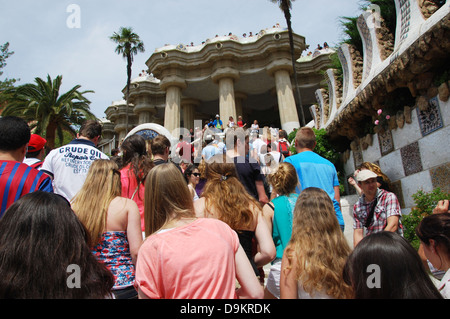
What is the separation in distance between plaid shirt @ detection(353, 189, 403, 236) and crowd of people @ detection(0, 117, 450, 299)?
13 millimetres

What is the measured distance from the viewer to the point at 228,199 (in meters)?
2.78

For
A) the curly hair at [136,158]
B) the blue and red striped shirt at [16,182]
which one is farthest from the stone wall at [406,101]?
the blue and red striped shirt at [16,182]

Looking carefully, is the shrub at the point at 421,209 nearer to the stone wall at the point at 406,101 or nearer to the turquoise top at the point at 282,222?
the stone wall at the point at 406,101

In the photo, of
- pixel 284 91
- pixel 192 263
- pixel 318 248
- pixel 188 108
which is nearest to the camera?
pixel 192 263

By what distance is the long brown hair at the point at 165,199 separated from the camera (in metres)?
1.93

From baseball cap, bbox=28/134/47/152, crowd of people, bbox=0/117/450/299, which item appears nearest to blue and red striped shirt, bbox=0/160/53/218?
crowd of people, bbox=0/117/450/299

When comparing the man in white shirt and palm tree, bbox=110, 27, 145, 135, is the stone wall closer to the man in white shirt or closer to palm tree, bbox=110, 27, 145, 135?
the man in white shirt

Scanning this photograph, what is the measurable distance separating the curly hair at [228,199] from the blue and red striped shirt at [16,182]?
1.38m

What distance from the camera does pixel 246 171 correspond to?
4.26 meters

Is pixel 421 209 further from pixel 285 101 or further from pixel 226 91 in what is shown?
pixel 226 91

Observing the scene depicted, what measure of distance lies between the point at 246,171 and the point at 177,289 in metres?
2.76

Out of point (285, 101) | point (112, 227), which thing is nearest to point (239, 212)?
point (112, 227)

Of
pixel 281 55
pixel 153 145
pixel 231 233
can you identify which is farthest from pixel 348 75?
pixel 281 55

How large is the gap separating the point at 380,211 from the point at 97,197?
3.25 metres
